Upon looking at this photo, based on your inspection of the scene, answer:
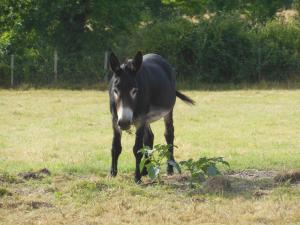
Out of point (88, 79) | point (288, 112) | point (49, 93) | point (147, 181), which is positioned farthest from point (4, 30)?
point (147, 181)

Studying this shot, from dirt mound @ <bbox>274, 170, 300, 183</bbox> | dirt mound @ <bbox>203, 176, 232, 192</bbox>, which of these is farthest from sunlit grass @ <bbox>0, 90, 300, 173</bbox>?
dirt mound @ <bbox>203, 176, 232, 192</bbox>

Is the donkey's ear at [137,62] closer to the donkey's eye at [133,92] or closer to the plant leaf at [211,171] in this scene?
the donkey's eye at [133,92]

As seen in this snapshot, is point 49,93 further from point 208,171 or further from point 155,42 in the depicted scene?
point 208,171

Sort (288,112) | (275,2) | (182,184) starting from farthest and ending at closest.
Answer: (275,2)
(288,112)
(182,184)

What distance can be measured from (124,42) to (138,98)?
2366cm

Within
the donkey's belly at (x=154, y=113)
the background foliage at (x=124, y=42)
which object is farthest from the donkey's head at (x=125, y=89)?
the background foliage at (x=124, y=42)

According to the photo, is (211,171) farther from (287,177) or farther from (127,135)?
(127,135)

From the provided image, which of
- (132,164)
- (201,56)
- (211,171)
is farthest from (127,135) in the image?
(201,56)

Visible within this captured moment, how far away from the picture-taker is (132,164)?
11.1 metres

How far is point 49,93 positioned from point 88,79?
4.05m

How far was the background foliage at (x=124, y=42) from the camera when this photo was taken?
30.8 metres

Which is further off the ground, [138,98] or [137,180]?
[138,98]

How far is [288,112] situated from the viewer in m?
20.0

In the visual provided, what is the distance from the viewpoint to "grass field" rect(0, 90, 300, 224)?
732 cm
